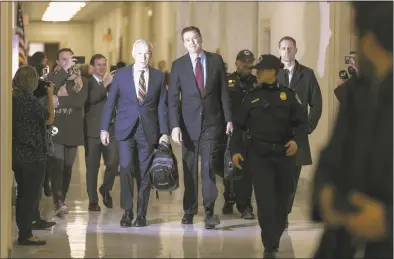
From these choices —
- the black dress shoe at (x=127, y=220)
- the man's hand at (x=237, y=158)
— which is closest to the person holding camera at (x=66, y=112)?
the black dress shoe at (x=127, y=220)

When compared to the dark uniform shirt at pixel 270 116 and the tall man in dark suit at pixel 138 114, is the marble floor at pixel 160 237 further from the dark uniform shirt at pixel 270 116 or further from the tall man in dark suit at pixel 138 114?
the dark uniform shirt at pixel 270 116

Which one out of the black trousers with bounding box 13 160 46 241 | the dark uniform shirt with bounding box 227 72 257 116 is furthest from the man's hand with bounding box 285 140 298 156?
the dark uniform shirt with bounding box 227 72 257 116

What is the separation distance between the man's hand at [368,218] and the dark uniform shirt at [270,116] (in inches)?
162

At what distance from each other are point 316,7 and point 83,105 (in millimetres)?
3547

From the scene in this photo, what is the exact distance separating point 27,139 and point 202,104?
6.47 ft

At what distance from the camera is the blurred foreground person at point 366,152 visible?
10.4 feet

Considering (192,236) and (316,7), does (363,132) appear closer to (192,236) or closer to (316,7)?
(192,236)

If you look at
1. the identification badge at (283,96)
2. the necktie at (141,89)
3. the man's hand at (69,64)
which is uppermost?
the man's hand at (69,64)

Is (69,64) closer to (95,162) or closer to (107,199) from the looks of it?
(95,162)

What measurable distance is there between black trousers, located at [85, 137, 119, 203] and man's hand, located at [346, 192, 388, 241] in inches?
302

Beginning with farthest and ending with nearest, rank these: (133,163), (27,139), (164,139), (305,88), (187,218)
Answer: (187,218) < (133,163) < (164,139) < (305,88) < (27,139)

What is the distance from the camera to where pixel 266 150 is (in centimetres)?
738

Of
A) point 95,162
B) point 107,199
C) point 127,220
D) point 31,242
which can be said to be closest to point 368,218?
point 31,242

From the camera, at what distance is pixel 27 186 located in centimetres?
791
